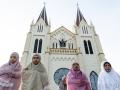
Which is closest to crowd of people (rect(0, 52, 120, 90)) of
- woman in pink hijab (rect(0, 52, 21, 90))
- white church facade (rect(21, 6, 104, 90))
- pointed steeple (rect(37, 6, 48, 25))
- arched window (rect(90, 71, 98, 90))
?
woman in pink hijab (rect(0, 52, 21, 90))

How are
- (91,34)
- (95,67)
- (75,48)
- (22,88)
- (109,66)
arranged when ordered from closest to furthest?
(22,88) → (109,66) → (95,67) → (75,48) → (91,34)

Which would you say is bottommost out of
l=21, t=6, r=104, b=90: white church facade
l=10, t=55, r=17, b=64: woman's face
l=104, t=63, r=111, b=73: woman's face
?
l=104, t=63, r=111, b=73: woman's face

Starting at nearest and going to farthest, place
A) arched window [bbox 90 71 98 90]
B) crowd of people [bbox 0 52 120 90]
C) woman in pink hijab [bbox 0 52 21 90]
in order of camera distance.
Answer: woman in pink hijab [bbox 0 52 21 90] < crowd of people [bbox 0 52 120 90] < arched window [bbox 90 71 98 90]

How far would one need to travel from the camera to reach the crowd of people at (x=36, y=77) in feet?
13.7

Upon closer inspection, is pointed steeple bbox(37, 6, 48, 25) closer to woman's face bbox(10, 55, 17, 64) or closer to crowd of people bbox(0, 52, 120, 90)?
crowd of people bbox(0, 52, 120, 90)

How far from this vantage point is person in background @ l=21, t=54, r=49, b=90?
4.24 meters

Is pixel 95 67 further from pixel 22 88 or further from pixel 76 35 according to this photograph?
pixel 22 88

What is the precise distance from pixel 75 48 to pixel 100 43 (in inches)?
113

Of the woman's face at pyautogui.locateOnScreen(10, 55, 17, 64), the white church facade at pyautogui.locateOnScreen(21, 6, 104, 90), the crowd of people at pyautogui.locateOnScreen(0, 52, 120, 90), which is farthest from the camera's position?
the white church facade at pyautogui.locateOnScreen(21, 6, 104, 90)

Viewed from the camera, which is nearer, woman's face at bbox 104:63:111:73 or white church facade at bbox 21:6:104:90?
woman's face at bbox 104:63:111:73

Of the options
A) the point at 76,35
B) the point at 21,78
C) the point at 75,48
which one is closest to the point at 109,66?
the point at 21,78

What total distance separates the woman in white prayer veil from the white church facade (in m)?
11.5

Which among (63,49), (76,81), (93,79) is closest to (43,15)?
(63,49)

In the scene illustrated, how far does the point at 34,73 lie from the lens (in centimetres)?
435
